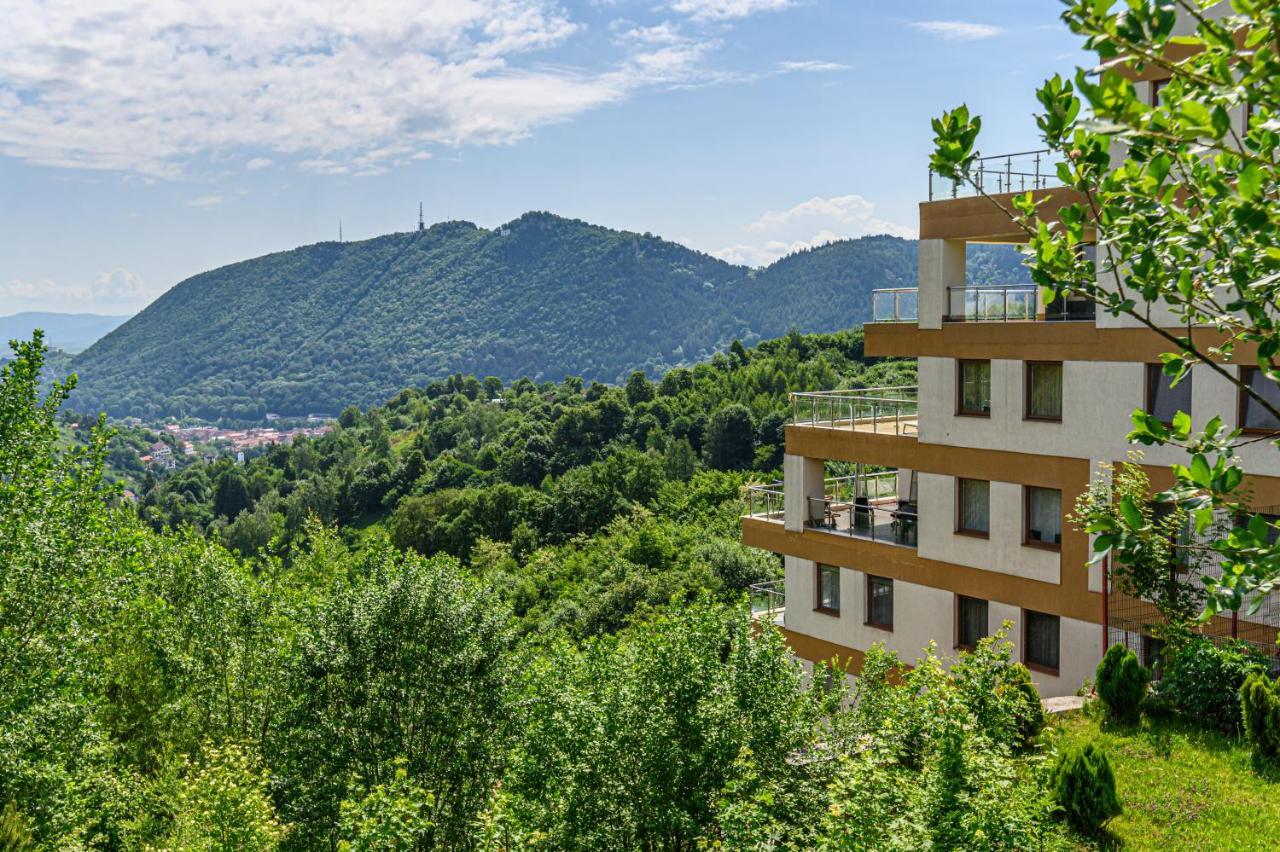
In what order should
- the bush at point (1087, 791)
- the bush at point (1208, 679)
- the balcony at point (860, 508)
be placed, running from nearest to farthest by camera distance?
the bush at point (1087, 791), the bush at point (1208, 679), the balcony at point (860, 508)

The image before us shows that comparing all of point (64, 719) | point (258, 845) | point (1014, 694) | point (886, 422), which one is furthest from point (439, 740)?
point (886, 422)

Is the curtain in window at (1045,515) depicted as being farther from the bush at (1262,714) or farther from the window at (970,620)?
the bush at (1262,714)

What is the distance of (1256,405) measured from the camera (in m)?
20.1

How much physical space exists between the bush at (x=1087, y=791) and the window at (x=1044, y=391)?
32.8ft

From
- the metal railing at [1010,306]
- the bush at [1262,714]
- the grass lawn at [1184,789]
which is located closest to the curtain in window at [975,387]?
the metal railing at [1010,306]

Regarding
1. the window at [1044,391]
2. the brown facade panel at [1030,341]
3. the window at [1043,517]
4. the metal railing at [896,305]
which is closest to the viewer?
the brown facade panel at [1030,341]

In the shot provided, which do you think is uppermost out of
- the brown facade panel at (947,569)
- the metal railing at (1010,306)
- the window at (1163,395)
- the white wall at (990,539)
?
the metal railing at (1010,306)

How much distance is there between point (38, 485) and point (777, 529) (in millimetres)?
18929

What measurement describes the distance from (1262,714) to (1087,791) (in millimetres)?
4236

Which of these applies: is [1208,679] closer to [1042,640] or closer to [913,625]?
[1042,640]

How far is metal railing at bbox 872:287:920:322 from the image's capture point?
1022 inches

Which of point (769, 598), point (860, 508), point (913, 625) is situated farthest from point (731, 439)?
point (913, 625)

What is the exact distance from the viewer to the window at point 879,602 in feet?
87.8

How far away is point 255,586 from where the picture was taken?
31.3 m
